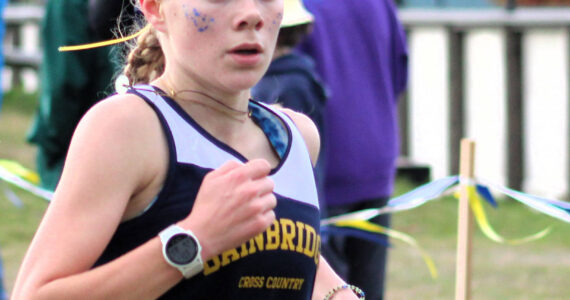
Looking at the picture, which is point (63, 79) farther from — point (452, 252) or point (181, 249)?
point (452, 252)

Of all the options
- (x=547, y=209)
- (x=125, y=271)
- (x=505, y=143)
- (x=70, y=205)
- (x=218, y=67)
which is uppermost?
(x=218, y=67)

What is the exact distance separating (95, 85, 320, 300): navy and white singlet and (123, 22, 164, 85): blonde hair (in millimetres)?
248

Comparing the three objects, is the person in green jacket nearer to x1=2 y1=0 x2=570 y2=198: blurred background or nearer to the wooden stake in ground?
the wooden stake in ground

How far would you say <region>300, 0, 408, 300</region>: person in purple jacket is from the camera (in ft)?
15.9

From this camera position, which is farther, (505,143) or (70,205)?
(505,143)

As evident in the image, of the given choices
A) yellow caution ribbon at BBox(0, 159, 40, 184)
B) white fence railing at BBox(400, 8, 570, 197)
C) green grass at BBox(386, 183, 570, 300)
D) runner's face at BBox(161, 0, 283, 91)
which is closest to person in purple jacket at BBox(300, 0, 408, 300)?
yellow caution ribbon at BBox(0, 159, 40, 184)

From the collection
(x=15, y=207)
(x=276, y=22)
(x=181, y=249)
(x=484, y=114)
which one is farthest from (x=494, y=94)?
(x=181, y=249)

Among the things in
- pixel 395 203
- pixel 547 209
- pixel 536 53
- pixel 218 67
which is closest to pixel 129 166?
pixel 218 67

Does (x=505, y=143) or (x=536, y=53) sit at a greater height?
(x=536, y=53)

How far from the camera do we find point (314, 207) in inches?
85.2

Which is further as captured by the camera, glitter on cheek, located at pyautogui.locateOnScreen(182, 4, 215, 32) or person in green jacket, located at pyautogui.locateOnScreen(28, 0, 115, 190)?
person in green jacket, located at pyautogui.locateOnScreen(28, 0, 115, 190)

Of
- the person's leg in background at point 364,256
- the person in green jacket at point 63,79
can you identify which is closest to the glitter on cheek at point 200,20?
the person in green jacket at point 63,79

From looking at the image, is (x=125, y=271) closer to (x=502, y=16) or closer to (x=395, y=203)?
(x=395, y=203)

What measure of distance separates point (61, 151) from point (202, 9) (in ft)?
9.48
